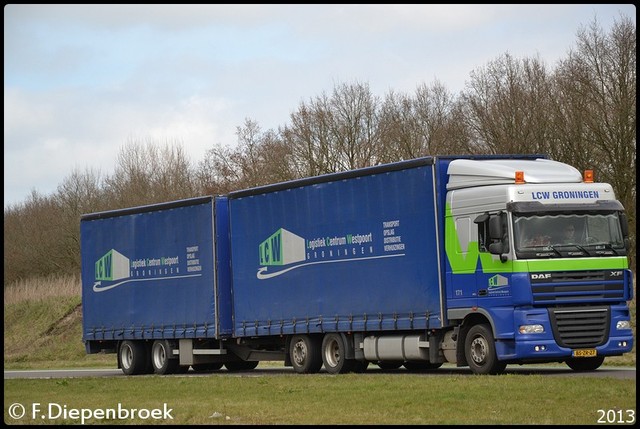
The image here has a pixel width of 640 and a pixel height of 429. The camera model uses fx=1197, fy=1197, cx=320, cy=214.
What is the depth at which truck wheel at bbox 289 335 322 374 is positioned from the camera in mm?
25578

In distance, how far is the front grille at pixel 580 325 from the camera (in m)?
21.1

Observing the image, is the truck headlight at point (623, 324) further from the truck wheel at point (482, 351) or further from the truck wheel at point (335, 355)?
the truck wheel at point (335, 355)

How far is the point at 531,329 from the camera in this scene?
68.7 feet

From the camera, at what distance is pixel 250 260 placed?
2731 cm

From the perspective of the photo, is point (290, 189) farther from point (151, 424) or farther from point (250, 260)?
point (151, 424)

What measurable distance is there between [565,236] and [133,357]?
43.9ft

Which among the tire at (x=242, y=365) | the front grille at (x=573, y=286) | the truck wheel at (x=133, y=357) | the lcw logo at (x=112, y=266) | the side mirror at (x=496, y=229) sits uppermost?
the lcw logo at (x=112, y=266)

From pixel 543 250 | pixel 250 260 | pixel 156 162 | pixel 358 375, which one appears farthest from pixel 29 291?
pixel 543 250

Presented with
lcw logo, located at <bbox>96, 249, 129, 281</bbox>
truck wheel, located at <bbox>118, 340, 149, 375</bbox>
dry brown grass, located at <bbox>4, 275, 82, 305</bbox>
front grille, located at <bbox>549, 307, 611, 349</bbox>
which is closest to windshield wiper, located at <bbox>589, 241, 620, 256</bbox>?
front grille, located at <bbox>549, 307, 611, 349</bbox>

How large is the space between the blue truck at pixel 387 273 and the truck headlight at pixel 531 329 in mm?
30

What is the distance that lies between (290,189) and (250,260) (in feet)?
7.22

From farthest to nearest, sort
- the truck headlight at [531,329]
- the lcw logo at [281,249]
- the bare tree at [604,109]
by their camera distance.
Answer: the bare tree at [604,109] → the lcw logo at [281,249] → the truck headlight at [531,329]

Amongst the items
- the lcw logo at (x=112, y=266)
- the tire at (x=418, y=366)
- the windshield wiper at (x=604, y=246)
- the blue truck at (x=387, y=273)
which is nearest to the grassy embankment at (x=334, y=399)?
the blue truck at (x=387, y=273)

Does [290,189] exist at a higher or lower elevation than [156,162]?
lower
